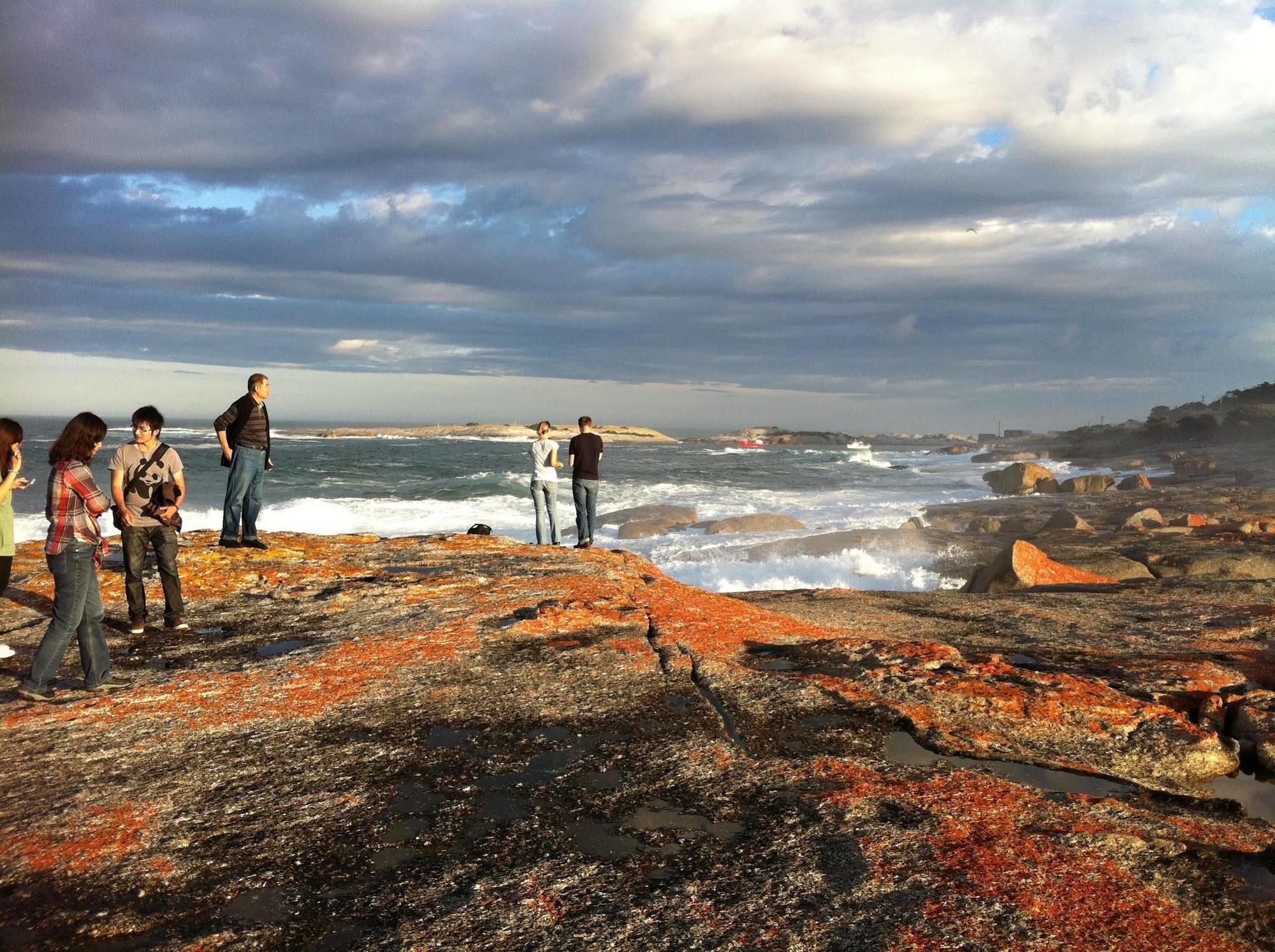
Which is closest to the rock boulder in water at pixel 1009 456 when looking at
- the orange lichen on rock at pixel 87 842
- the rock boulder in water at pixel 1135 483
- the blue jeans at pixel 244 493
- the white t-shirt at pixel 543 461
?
the rock boulder in water at pixel 1135 483

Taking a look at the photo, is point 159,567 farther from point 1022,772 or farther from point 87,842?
point 1022,772

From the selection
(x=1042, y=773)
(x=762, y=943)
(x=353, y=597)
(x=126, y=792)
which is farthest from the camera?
(x=353, y=597)

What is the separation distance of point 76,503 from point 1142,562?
1383 cm

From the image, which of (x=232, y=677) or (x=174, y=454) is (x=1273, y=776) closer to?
(x=232, y=677)

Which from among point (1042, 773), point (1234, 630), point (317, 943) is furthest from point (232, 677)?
point (1234, 630)

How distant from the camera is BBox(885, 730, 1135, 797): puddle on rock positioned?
4.71 m

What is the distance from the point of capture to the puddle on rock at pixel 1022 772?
4.71m

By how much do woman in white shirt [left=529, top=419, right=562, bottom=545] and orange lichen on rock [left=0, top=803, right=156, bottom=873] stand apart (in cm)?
900

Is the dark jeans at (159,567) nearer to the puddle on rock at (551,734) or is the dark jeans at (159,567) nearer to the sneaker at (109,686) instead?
the sneaker at (109,686)

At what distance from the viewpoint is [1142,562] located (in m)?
12.6

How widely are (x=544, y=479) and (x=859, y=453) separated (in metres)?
109

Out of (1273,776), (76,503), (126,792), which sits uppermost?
(76,503)

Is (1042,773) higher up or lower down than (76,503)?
lower down

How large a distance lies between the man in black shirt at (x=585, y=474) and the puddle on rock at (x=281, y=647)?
19.8ft
